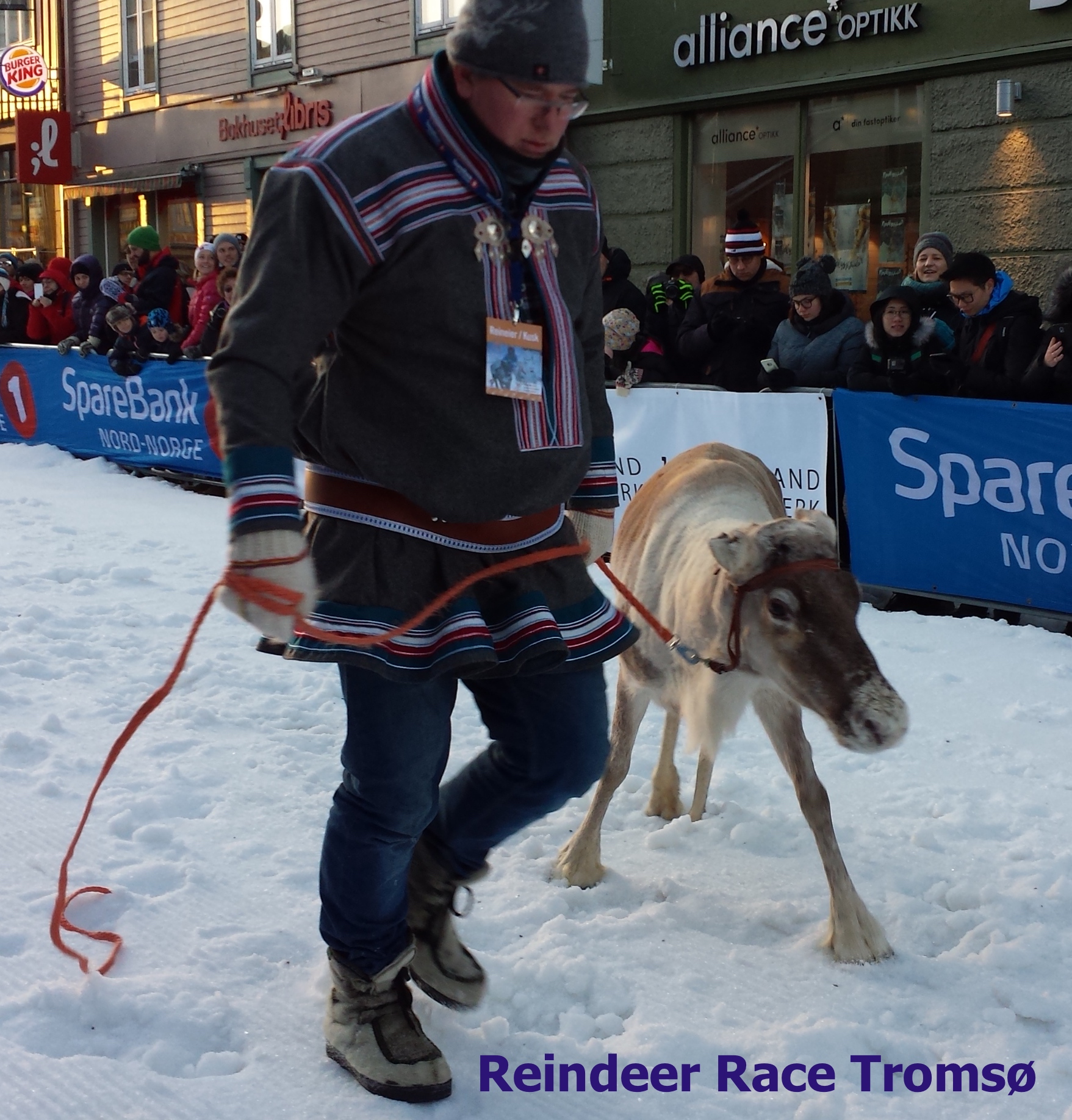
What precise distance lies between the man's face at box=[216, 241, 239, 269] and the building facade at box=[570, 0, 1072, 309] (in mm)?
3787

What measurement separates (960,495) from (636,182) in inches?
275

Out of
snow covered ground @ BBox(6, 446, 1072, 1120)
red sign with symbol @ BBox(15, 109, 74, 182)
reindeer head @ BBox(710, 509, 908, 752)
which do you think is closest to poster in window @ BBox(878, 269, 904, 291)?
snow covered ground @ BBox(6, 446, 1072, 1120)

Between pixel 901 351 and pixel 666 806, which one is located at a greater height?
pixel 901 351

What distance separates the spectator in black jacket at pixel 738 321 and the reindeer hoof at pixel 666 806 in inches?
143

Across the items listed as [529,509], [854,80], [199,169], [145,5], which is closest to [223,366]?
[529,509]

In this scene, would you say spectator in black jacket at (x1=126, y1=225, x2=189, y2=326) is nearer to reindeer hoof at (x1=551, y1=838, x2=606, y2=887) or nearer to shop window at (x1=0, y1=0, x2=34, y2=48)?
reindeer hoof at (x1=551, y1=838, x2=606, y2=887)

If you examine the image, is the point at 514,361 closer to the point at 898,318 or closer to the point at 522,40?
the point at 522,40

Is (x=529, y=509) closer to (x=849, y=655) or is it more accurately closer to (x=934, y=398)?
(x=849, y=655)

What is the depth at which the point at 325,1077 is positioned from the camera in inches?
95.8

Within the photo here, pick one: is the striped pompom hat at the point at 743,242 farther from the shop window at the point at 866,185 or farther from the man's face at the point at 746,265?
the shop window at the point at 866,185

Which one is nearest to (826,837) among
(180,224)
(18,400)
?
(18,400)

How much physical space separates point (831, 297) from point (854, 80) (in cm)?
422

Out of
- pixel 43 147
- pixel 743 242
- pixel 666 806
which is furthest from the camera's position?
pixel 43 147

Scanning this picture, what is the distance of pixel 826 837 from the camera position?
3.18 metres
